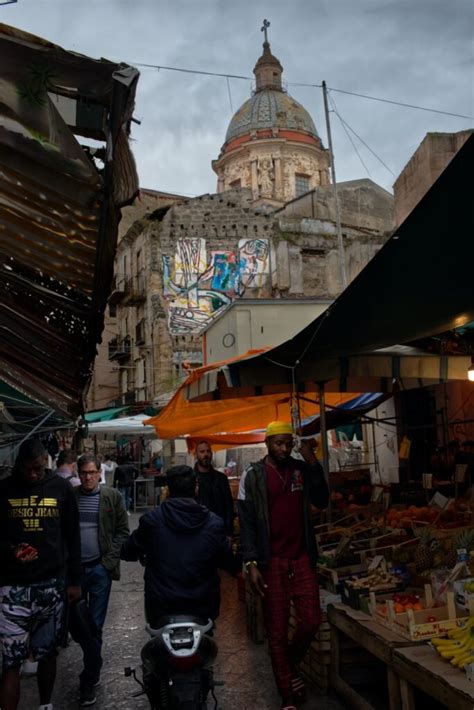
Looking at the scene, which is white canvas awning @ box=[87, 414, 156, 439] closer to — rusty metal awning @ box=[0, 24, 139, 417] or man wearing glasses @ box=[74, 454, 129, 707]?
man wearing glasses @ box=[74, 454, 129, 707]

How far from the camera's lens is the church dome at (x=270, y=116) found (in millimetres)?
44750

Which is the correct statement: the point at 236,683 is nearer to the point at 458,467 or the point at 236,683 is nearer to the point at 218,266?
the point at 458,467

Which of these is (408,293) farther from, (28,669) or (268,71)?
(268,71)

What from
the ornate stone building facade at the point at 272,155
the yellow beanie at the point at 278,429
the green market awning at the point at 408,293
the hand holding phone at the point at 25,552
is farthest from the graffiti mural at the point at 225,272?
the hand holding phone at the point at 25,552

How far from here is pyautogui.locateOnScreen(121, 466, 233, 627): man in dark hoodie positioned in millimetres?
3639

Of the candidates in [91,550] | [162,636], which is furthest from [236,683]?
[162,636]

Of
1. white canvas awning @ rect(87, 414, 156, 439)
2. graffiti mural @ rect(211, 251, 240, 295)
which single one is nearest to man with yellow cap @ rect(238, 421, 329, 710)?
white canvas awning @ rect(87, 414, 156, 439)

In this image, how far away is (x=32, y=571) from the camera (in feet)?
12.9

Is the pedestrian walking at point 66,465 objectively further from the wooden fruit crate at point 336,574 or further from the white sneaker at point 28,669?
the wooden fruit crate at point 336,574

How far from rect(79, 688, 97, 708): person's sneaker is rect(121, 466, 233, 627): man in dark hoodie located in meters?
1.51

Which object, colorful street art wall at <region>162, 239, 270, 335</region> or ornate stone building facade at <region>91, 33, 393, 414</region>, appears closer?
ornate stone building facade at <region>91, 33, 393, 414</region>

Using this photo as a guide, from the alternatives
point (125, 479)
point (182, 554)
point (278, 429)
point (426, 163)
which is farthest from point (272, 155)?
point (182, 554)

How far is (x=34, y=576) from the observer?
12.9 ft

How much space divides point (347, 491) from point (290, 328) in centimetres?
1188
